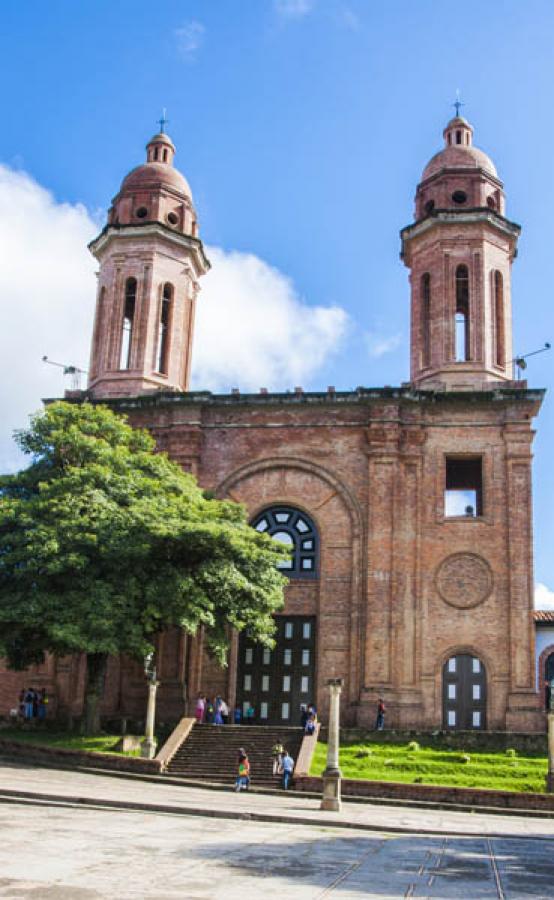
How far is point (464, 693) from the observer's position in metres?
29.5

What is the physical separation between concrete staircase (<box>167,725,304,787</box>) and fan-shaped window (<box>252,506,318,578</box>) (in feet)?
19.2

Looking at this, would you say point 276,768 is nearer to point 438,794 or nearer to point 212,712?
point 438,794

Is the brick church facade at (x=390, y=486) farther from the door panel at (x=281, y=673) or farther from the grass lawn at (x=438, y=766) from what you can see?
the grass lawn at (x=438, y=766)

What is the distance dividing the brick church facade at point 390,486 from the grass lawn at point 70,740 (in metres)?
3.66

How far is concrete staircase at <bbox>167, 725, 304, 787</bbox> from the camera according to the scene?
24.5m

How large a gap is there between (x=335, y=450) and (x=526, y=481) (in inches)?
231

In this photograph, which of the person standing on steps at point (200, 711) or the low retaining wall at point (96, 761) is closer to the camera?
the low retaining wall at point (96, 761)

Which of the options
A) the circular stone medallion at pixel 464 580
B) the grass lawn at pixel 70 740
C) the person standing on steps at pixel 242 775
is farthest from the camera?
the circular stone medallion at pixel 464 580

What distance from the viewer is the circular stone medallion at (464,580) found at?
3005cm

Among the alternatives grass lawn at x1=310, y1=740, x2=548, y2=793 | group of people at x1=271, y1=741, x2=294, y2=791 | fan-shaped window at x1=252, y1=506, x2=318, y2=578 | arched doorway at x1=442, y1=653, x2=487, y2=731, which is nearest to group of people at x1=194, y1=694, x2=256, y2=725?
→ group of people at x1=271, y1=741, x2=294, y2=791

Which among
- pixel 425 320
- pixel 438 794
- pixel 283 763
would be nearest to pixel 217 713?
pixel 283 763

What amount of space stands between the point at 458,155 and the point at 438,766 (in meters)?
20.5

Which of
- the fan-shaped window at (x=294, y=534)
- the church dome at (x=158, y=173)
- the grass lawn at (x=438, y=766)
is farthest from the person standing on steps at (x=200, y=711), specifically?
the church dome at (x=158, y=173)

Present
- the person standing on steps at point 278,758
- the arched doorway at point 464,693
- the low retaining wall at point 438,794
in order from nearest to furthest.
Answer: the low retaining wall at point 438,794 → the person standing on steps at point 278,758 → the arched doorway at point 464,693
